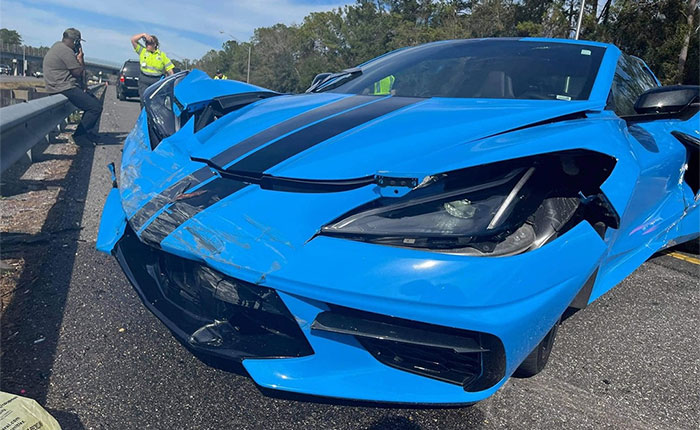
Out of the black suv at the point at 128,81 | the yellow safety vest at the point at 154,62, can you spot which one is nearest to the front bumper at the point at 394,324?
the yellow safety vest at the point at 154,62

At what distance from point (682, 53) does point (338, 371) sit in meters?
17.6

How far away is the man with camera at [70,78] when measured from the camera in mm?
6602

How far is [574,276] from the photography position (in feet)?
4.90

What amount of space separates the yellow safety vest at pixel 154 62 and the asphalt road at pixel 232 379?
6540mm

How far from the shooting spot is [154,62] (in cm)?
845

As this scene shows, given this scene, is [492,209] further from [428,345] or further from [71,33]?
[71,33]

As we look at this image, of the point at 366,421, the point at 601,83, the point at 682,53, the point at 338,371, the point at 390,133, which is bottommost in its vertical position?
the point at 366,421

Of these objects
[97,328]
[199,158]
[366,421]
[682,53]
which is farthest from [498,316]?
[682,53]

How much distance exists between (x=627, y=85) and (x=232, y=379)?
2452mm

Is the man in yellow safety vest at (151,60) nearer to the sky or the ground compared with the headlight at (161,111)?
nearer to the sky

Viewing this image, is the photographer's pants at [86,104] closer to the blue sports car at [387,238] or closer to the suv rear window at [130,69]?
the blue sports car at [387,238]

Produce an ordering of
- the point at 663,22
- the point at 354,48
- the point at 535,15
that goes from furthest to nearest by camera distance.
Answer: the point at 354,48 < the point at 535,15 < the point at 663,22

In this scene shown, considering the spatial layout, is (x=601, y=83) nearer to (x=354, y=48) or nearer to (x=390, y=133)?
(x=390, y=133)

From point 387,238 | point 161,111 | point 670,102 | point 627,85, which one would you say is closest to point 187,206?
point 387,238
